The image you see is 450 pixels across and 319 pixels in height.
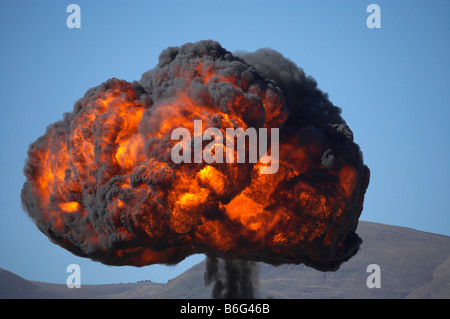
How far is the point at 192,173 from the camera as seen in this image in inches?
1116

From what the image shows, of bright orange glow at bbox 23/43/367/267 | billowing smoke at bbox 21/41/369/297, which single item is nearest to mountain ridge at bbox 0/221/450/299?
billowing smoke at bbox 21/41/369/297

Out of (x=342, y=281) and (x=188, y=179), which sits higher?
(x=188, y=179)

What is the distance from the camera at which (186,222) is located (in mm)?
29000

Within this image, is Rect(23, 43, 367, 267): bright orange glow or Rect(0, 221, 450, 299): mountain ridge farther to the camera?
Rect(0, 221, 450, 299): mountain ridge

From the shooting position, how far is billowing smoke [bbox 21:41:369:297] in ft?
94.6

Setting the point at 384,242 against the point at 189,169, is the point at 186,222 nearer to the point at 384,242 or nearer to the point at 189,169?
the point at 189,169

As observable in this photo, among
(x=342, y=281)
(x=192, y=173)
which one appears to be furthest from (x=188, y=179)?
(x=342, y=281)

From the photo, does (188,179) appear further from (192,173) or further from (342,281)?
(342,281)

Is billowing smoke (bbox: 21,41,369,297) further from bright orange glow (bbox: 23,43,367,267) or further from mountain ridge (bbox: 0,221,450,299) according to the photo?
mountain ridge (bbox: 0,221,450,299)

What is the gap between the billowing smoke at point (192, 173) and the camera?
2884 cm

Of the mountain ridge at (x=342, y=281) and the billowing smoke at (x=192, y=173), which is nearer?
the billowing smoke at (x=192, y=173)

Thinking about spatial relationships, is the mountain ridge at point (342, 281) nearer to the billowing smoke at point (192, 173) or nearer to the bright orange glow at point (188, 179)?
the billowing smoke at point (192, 173)

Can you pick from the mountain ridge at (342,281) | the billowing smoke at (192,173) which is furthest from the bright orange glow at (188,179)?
the mountain ridge at (342,281)
